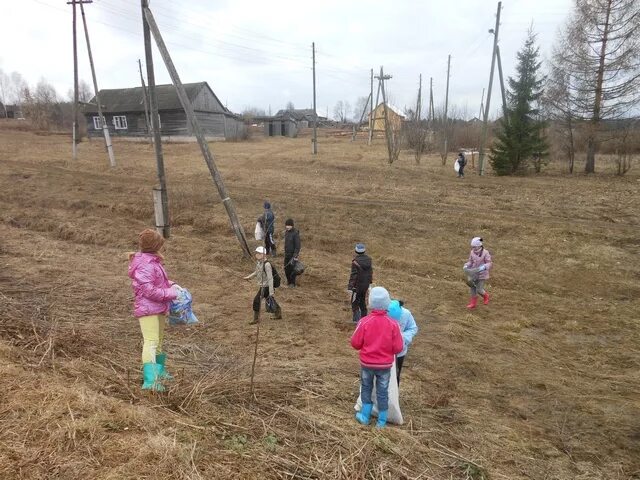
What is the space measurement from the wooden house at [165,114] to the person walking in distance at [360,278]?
36.1 meters

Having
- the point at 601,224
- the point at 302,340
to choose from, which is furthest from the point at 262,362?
the point at 601,224

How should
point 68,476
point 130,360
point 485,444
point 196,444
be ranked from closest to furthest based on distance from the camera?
point 68,476, point 196,444, point 485,444, point 130,360

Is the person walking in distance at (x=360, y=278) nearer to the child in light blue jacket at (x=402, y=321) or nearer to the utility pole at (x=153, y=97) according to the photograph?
the child in light blue jacket at (x=402, y=321)

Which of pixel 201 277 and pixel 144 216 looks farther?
pixel 144 216

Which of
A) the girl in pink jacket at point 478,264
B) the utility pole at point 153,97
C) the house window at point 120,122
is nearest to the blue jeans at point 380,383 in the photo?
the girl in pink jacket at point 478,264

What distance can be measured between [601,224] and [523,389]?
1088 cm

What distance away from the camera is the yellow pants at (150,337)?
4.25 m

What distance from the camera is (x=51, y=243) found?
11.4m

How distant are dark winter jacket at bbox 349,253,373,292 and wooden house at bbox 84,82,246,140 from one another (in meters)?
36.2

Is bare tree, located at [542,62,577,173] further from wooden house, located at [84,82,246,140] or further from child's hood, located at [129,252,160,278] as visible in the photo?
wooden house, located at [84,82,246,140]

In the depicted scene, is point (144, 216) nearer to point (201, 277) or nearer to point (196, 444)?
point (201, 277)

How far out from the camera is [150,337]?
14.1ft

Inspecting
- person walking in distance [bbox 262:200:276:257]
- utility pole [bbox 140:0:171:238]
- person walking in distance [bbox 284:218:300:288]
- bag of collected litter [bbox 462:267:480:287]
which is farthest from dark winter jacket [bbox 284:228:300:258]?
utility pole [bbox 140:0:171:238]

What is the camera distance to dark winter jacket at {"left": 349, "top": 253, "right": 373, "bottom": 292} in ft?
24.4
